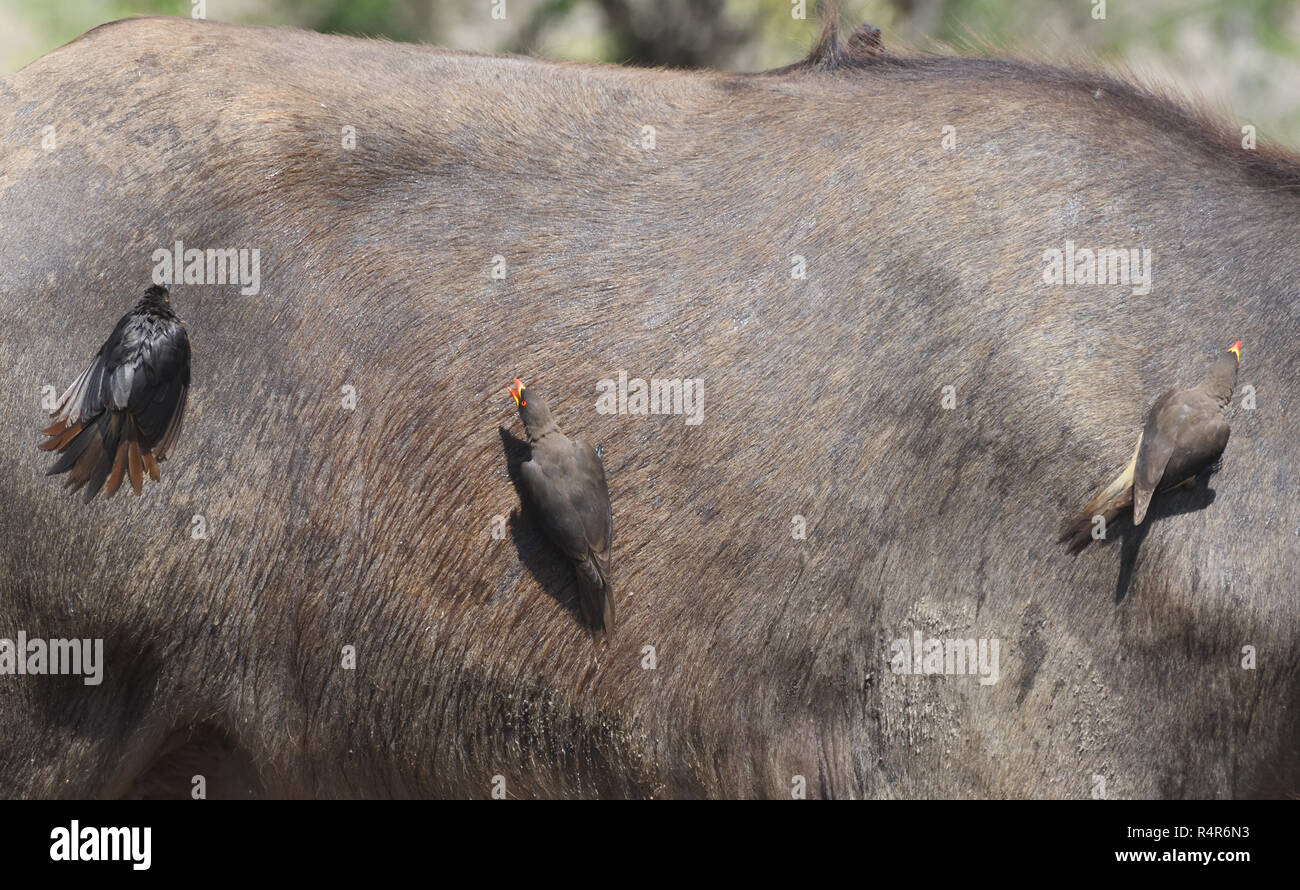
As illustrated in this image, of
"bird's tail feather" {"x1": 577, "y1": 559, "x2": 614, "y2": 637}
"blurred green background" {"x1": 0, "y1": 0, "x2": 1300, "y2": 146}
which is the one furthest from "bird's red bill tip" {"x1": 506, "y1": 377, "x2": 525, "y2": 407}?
"blurred green background" {"x1": 0, "y1": 0, "x2": 1300, "y2": 146}

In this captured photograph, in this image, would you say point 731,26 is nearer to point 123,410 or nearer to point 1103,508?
point 1103,508

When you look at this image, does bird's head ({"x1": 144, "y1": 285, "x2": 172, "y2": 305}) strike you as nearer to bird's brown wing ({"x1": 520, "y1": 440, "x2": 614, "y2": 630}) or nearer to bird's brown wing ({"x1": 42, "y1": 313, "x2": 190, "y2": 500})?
bird's brown wing ({"x1": 42, "y1": 313, "x2": 190, "y2": 500})

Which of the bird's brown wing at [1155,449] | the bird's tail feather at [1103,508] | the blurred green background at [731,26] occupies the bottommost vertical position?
the bird's tail feather at [1103,508]

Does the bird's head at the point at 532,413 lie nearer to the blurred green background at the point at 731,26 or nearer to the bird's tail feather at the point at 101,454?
the bird's tail feather at the point at 101,454

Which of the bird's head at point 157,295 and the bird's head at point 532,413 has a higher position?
the bird's head at point 157,295

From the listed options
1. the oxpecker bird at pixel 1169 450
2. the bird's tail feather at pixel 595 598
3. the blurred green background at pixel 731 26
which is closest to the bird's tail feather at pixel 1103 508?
the oxpecker bird at pixel 1169 450

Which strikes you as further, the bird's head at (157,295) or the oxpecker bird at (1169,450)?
the bird's head at (157,295)

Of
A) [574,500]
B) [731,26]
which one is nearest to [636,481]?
[574,500]
